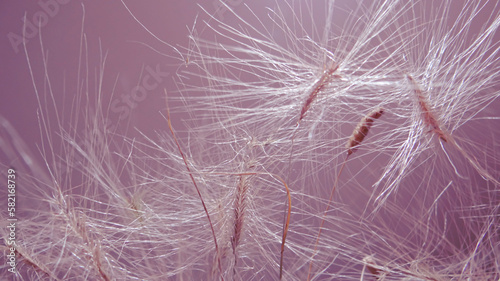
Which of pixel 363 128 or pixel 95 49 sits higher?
pixel 95 49

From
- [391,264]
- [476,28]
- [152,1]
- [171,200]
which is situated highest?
[152,1]

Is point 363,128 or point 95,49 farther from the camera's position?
point 95,49

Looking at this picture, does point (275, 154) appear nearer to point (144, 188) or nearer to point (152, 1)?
point (144, 188)

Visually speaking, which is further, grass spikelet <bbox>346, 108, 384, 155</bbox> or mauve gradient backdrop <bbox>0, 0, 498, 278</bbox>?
mauve gradient backdrop <bbox>0, 0, 498, 278</bbox>

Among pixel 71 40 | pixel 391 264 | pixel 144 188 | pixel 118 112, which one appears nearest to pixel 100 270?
pixel 144 188

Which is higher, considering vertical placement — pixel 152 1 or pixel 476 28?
pixel 152 1

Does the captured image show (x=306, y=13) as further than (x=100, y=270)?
Yes

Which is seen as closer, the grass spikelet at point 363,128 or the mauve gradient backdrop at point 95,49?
the grass spikelet at point 363,128

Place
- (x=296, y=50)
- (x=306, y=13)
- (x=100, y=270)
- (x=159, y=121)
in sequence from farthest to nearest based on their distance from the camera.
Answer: (x=159, y=121), (x=306, y=13), (x=296, y=50), (x=100, y=270)

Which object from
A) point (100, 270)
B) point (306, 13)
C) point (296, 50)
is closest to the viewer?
point (100, 270)

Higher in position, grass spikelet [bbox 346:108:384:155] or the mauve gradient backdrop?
the mauve gradient backdrop

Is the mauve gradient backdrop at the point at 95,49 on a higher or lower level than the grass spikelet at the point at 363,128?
higher
